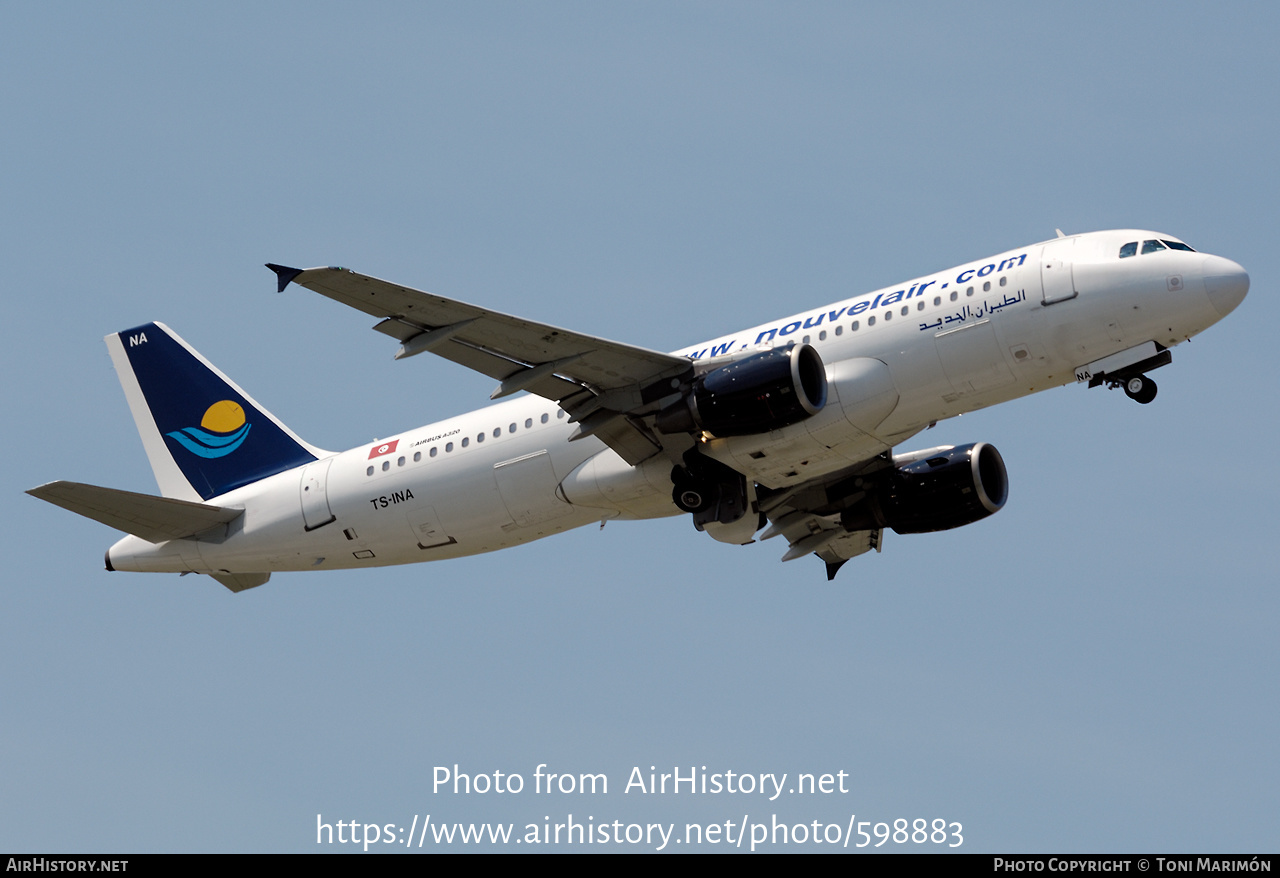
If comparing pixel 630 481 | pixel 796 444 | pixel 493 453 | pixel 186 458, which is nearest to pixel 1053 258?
pixel 796 444

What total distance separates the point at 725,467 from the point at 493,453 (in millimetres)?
5790

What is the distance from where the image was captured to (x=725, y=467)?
1507 inches

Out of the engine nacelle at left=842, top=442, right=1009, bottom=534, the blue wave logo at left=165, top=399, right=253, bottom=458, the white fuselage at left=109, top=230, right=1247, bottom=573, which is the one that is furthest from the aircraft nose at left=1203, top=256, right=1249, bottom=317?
the blue wave logo at left=165, top=399, right=253, bottom=458

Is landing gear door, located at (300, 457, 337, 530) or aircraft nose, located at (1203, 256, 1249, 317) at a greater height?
aircraft nose, located at (1203, 256, 1249, 317)

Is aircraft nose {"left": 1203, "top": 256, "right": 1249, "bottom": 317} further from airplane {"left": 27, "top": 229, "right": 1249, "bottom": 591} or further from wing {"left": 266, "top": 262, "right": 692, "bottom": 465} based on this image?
wing {"left": 266, "top": 262, "right": 692, "bottom": 465}

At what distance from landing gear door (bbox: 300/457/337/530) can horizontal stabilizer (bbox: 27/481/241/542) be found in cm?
203

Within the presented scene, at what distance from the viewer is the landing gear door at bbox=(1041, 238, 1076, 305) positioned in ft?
117

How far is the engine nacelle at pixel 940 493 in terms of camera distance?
4219 cm

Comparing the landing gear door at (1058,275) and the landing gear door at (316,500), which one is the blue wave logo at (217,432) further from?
the landing gear door at (1058,275)

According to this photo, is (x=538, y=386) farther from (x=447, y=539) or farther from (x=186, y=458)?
(x=186, y=458)

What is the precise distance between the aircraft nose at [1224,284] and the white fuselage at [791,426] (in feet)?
0.14

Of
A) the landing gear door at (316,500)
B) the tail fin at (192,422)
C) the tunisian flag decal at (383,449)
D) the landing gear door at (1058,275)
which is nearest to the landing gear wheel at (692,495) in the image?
the tunisian flag decal at (383,449)

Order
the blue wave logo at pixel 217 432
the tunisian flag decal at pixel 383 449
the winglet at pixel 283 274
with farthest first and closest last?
the blue wave logo at pixel 217 432
the tunisian flag decal at pixel 383 449
the winglet at pixel 283 274

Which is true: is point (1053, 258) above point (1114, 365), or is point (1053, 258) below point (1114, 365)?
above
